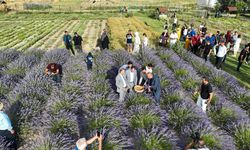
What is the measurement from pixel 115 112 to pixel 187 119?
218 centimetres

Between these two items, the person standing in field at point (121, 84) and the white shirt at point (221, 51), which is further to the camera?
the white shirt at point (221, 51)

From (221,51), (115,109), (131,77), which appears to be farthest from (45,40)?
(115,109)

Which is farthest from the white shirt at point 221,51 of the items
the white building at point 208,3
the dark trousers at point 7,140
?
the white building at point 208,3

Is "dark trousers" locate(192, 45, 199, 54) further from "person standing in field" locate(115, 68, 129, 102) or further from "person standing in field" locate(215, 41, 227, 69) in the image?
"person standing in field" locate(115, 68, 129, 102)

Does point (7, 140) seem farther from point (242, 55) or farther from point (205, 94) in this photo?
point (242, 55)

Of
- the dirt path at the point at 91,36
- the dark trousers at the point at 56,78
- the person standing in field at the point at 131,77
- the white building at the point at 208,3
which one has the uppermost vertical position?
the white building at the point at 208,3

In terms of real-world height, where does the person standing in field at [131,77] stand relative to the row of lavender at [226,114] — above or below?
above

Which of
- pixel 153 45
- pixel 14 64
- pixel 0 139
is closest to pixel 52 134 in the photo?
pixel 0 139

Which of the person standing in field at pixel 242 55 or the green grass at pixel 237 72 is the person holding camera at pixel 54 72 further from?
the person standing in field at pixel 242 55

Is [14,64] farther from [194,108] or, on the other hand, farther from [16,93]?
[194,108]

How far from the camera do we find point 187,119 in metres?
9.06

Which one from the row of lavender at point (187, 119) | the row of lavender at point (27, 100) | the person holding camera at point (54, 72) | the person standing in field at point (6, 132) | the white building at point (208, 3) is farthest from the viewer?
the white building at point (208, 3)

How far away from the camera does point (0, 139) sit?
739 cm

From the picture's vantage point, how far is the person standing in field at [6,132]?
7180 mm
